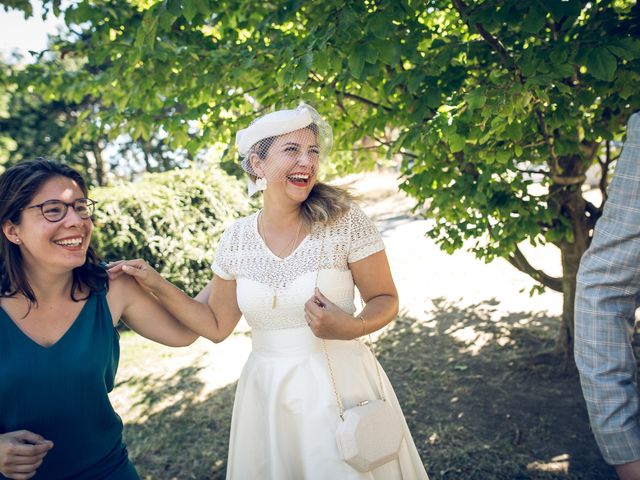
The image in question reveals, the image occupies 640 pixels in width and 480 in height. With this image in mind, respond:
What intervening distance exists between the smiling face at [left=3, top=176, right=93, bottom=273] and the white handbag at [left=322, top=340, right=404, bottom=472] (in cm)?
123

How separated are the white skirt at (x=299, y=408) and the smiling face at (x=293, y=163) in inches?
24.8

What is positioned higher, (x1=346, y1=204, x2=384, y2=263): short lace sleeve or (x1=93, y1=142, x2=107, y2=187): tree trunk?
(x1=93, y1=142, x2=107, y2=187): tree trunk

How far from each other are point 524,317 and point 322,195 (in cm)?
484

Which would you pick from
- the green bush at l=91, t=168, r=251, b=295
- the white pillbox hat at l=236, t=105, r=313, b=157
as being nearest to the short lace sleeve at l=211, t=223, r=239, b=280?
the white pillbox hat at l=236, t=105, r=313, b=157

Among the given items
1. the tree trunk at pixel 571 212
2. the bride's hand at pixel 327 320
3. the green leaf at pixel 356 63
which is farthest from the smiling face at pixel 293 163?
the tree trunk at pixel 571 212

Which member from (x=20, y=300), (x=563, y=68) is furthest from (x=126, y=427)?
(x=563, y=68)

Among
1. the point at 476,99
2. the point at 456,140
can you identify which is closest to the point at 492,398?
the point at 456,140

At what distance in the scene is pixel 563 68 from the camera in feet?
7.15

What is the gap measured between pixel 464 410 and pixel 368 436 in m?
2.61

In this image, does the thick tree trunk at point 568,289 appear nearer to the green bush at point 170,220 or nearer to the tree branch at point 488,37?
the tree branch at point 488,37

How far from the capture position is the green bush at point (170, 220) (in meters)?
7.84

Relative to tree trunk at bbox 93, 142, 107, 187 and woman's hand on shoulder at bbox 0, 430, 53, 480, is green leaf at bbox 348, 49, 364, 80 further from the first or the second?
tree trunk at bbox 93, 142, 107, 187

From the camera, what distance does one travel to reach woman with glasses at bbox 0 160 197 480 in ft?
6.21

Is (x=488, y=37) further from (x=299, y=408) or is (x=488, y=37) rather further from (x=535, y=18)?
(x=299, y=408)
